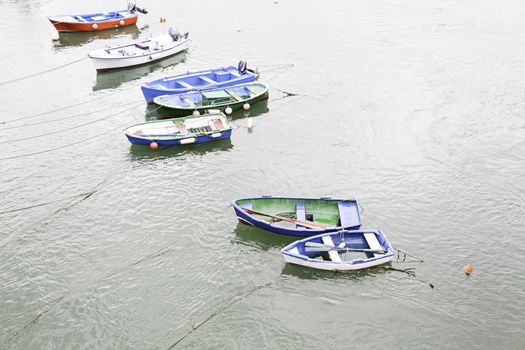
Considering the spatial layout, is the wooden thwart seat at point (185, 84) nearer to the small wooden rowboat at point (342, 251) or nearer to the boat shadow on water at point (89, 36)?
the boat shadow on water at point (89, 36)

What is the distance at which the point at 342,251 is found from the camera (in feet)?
81.8

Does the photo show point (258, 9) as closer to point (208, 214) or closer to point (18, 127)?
point (18, 127)

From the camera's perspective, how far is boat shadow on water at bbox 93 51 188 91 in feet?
147

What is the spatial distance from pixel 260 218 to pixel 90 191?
10.3 metres

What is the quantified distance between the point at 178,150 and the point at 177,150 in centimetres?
7

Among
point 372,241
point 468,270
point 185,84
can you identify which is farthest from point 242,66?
point 468,270

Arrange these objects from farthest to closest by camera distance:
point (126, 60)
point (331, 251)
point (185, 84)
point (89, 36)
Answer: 1. point (89, 36)
2. point (126, 60)
3. point (185, 84)
4. point (331, 251)

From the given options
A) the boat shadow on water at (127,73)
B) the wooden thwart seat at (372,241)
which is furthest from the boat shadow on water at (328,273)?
the boat shadow on water at (127,73)

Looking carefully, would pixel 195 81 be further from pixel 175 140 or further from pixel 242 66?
pixel 175 140

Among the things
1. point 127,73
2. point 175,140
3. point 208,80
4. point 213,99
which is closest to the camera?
point 175,140

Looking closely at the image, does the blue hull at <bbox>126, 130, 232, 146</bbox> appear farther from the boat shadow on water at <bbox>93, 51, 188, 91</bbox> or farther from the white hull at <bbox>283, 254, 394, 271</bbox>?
the white hull at <bbox>283, 254, 394, 271</bbox>

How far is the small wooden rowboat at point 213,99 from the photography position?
1485 inches

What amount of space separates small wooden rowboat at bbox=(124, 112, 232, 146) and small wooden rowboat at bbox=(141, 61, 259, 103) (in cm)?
433

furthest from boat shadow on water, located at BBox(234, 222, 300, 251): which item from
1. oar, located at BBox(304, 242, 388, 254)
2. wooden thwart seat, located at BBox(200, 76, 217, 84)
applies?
wooden thwart seat, located at BBox(200, 76, 217, 84)
